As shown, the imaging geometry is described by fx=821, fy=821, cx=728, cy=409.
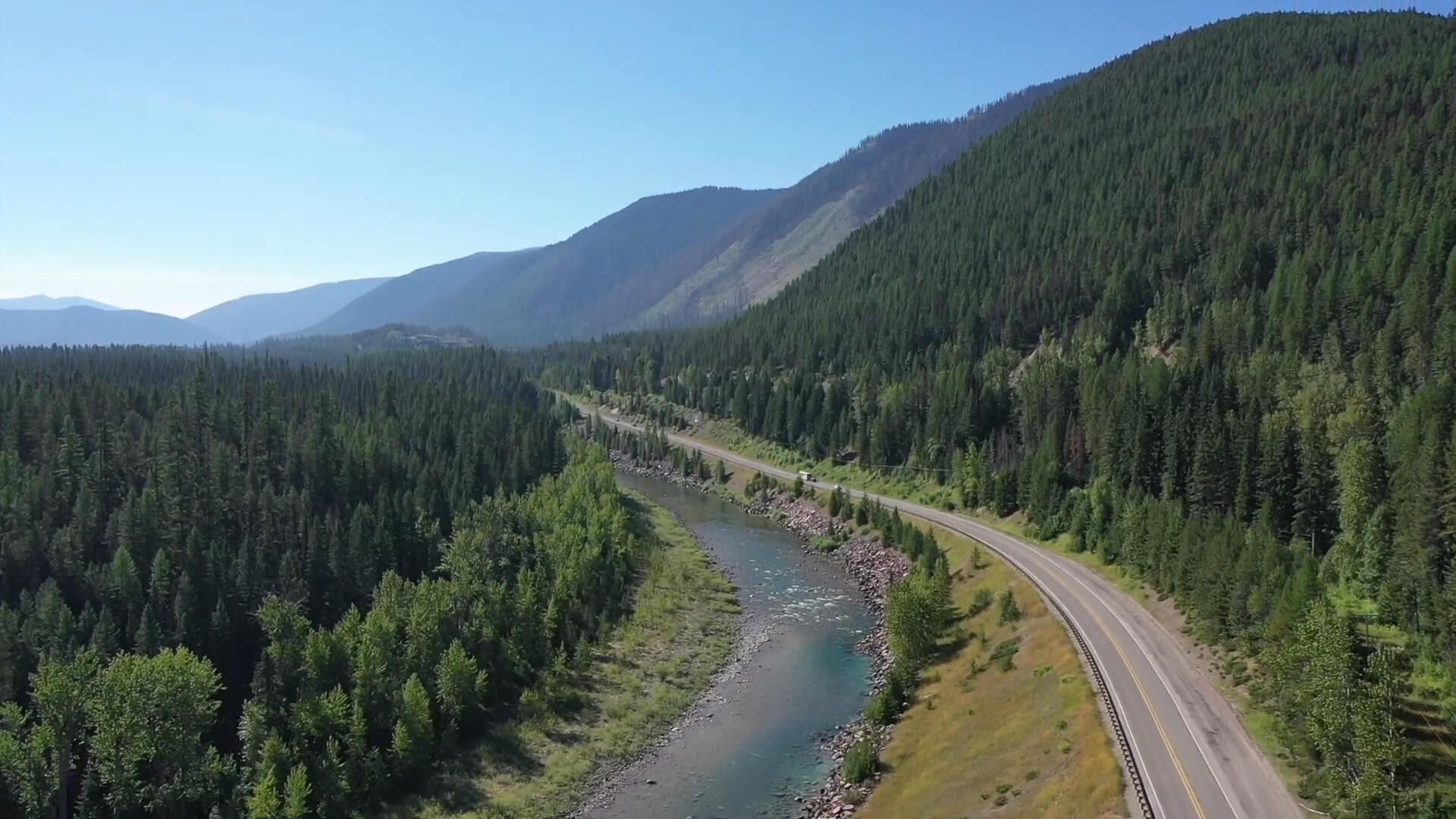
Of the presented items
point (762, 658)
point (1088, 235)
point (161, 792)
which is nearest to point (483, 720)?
point (161, 792)

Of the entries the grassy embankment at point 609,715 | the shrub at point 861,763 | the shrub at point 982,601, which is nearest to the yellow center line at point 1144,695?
the shrub at point 982,601

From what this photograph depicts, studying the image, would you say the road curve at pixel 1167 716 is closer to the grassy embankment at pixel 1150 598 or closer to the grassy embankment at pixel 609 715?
the grassy embankment at pixel 1150 598

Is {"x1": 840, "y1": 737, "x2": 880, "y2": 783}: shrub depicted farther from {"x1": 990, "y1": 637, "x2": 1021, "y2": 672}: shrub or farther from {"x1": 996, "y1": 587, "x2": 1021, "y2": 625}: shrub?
{"x1": 996, "y1": 587, "x2": 1021, "y2": 625}: shrub

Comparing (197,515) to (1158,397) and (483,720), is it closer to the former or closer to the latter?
(483,720)

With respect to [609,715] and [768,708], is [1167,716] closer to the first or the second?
[768,708]

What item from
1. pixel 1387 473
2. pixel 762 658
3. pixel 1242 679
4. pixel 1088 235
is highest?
pixel 1088 235
